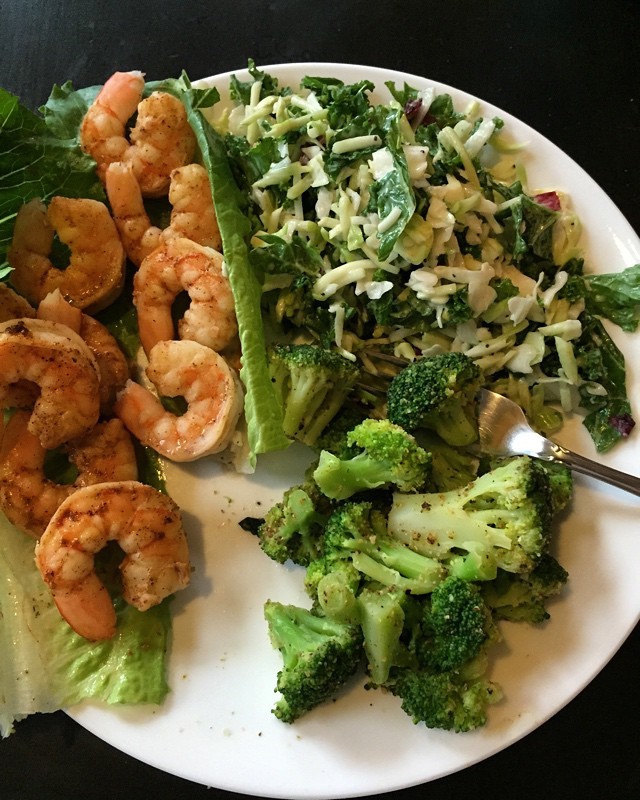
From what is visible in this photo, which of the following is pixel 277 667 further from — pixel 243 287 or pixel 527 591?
pixel 243 287

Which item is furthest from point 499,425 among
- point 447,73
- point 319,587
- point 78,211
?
point 447,73

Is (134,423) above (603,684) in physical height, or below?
A: above

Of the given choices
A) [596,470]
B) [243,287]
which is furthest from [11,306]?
[596,470]

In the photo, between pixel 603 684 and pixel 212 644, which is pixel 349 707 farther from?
pixel 603 684

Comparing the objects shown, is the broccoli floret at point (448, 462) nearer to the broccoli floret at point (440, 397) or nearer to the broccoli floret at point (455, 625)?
the broccoli floret at point (440, 397)

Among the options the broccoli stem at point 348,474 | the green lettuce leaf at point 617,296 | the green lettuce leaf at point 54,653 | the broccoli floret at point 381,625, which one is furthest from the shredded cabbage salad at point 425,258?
the green lettuce leaf at point 54,653
